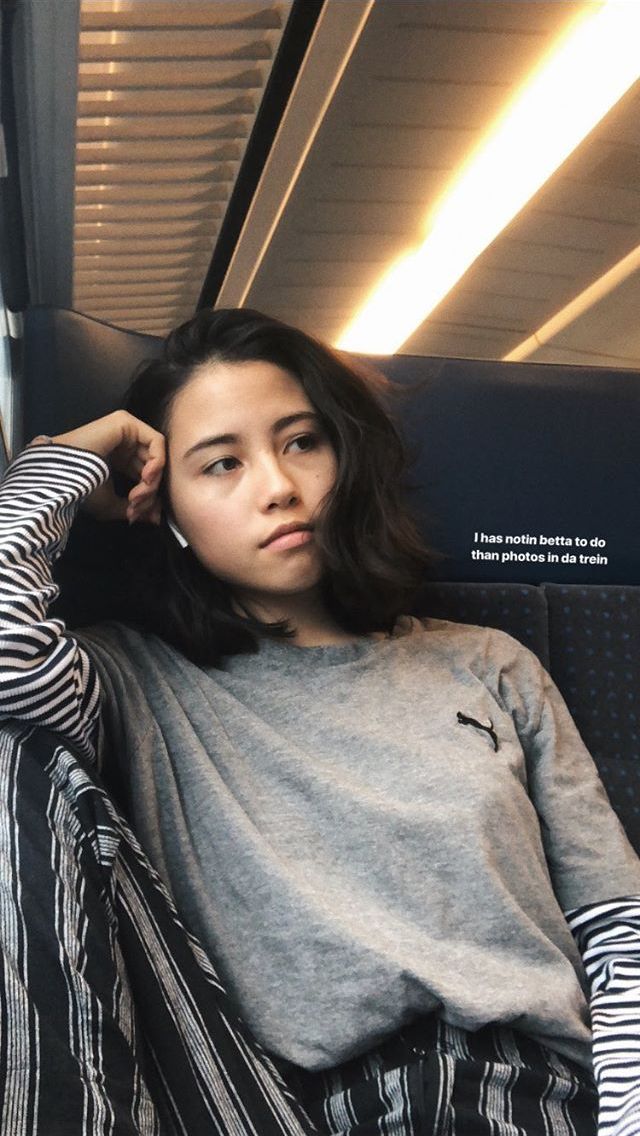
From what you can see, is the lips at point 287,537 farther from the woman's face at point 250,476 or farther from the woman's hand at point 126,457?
the woman's hand at point 126,457

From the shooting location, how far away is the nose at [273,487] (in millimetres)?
1456

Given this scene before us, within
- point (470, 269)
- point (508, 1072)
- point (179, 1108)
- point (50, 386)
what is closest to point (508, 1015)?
point (508, 1072)

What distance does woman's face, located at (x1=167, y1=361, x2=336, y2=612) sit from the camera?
1475 mm

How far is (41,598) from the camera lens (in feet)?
4.19

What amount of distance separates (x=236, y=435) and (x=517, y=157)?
4123 millimetres

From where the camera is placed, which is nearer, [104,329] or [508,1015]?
[508,1015]

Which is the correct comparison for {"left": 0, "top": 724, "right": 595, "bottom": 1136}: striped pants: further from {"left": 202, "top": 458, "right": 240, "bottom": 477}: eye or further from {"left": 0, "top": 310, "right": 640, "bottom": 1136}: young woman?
{"left": 202, "top": 458, "right": 240, "bottom": 477}: eye

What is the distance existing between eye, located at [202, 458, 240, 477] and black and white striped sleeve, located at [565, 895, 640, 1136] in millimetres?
685

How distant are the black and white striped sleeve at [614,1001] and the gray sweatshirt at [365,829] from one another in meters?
→ 0.02

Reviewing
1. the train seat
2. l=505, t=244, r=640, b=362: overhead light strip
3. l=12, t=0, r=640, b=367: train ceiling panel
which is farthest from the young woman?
l=505, t=244, r=640, b=362: overhead light strip

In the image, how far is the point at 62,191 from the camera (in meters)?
3.59

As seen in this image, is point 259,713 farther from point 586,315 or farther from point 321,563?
point 586,315

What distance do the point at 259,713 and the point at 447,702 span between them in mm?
235

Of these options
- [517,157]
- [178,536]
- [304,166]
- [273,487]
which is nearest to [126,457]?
[178,536]
